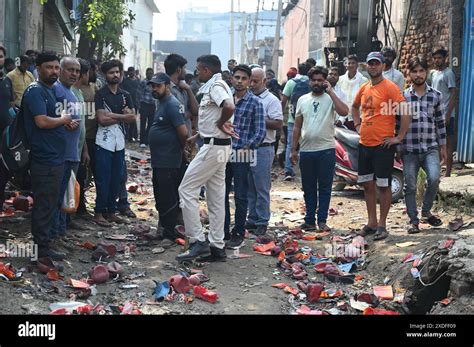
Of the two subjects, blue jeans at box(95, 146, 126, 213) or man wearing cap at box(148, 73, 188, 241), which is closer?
man wearing cap at box(148, 73, 188, 241)

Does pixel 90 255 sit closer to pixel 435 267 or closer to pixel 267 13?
pixel 435 267

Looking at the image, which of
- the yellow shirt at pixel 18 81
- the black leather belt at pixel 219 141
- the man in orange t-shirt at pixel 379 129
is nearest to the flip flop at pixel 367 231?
the man in orange t-shirt at pixel 379 129

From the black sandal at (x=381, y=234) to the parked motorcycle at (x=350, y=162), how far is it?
263cm

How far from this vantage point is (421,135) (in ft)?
28.4

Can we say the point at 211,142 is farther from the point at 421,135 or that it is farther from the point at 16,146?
the point at 421,135

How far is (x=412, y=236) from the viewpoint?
854 cm

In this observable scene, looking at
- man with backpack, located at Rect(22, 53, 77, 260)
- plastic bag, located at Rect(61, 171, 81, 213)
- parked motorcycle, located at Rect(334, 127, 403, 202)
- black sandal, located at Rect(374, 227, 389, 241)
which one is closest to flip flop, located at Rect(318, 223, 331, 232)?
black sandal, located at Rect(374, 227, 389, 241)

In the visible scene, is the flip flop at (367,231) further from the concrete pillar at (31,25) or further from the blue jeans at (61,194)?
the concrete pillar at (31,25)

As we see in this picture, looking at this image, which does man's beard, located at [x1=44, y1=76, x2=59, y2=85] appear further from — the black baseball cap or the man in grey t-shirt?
the man in grey t-shirt

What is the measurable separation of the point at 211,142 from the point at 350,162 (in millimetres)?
4247

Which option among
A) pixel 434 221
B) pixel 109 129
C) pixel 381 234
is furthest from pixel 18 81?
pixel 434 221

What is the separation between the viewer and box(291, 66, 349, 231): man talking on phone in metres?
9.36

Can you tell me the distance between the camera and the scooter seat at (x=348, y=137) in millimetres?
11305

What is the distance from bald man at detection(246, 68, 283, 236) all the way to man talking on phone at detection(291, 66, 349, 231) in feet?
1.23
